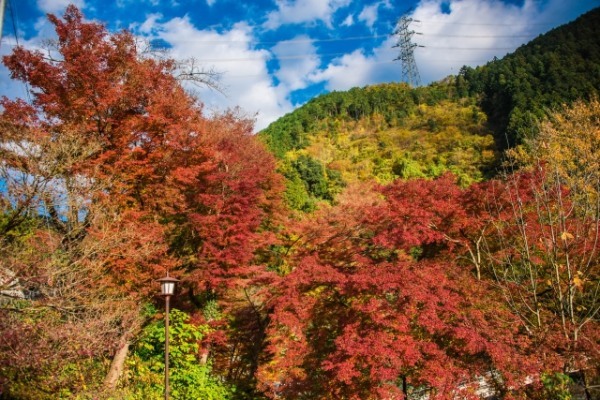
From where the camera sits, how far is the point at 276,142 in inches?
1772

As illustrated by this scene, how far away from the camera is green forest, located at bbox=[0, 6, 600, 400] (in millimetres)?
6086

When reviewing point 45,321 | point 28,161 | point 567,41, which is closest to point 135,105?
point 28,161

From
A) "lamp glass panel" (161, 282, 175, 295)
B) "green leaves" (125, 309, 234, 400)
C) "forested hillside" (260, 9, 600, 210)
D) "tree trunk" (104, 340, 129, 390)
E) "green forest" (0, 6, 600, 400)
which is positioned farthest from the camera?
"forested hillside" (260, 9, 600, 210)

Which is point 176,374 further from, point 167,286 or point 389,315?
point 389,315

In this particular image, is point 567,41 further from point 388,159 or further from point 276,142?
point 276,142

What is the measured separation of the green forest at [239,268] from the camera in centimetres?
609

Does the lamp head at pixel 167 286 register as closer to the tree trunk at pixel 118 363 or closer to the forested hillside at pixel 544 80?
the tree trunk at pixel 118 363

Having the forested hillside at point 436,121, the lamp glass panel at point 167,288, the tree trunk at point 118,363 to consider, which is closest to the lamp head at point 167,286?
the lamp glass panel at point 167,288

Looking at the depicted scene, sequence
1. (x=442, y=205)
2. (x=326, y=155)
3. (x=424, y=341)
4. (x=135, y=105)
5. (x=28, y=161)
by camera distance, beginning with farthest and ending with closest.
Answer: (x=326, y=155) < (x=135, y=105) < (x=442, y=205) < (x=424, y=341) < (x=28, y=161)

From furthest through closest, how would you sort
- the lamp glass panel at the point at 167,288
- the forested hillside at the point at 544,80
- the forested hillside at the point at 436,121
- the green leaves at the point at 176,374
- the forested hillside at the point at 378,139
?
the forested hillside at the point at 378,139 < the forested hillside at the point at 436,121 < the forested hillside at the point at 544,80 < the green leaves at the point at 176,374 < the lamp glass panel at the point at 167,288

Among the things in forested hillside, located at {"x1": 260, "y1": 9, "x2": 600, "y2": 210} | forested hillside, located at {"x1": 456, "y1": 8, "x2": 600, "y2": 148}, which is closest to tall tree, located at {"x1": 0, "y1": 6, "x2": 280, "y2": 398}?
forested hillside, located at {"x1": 260, "y1": 9, "x2": 600, "y2": 210}

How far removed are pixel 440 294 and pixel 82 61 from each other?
9130mm

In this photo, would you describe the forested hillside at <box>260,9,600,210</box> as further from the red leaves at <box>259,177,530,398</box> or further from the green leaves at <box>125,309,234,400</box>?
the green leaves at <box>125,309,234,400</box>

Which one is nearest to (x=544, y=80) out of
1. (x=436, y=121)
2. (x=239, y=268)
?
(x=436, y=121)
